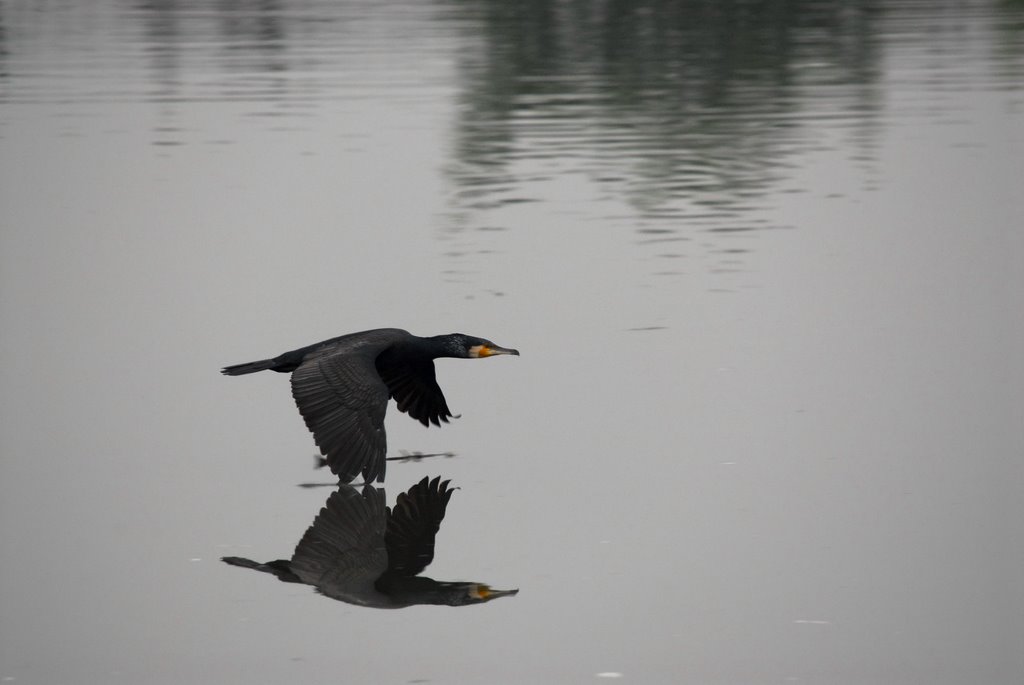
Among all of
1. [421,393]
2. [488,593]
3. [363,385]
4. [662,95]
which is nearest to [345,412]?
[363,385]

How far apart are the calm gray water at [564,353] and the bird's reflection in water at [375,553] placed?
0.09 meters

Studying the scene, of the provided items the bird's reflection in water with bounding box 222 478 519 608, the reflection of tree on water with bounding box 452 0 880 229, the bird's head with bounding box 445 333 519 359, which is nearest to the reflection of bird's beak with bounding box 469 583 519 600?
the bird's reflection in water with bounding box 222 478 519 608

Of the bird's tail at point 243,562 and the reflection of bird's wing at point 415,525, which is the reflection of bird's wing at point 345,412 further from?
the bird's tail at point 243,562

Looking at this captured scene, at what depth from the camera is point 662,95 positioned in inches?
738

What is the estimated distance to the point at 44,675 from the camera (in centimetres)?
588

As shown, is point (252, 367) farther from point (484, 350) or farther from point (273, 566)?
point (273, 566)

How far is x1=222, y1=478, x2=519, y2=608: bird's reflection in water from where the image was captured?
6.25 m

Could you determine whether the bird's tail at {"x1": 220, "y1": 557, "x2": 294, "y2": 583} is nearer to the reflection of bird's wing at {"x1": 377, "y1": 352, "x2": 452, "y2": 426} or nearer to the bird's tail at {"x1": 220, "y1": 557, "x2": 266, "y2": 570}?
the bird's tail at {"x1": 220, "y1": 557, "x2": 266, "y2": 570}

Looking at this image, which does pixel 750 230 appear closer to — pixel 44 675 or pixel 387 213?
pixel 387 213

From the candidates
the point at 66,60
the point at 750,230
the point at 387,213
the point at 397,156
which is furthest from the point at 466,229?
the point at 66,60

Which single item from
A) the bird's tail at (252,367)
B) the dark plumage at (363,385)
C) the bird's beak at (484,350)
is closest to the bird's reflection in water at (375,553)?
the dark plumage at (363,385)

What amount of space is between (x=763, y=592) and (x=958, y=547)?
89 centimetres

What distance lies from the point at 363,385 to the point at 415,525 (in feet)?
2.48

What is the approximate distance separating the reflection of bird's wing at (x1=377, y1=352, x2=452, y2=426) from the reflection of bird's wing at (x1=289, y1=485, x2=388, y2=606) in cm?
88
